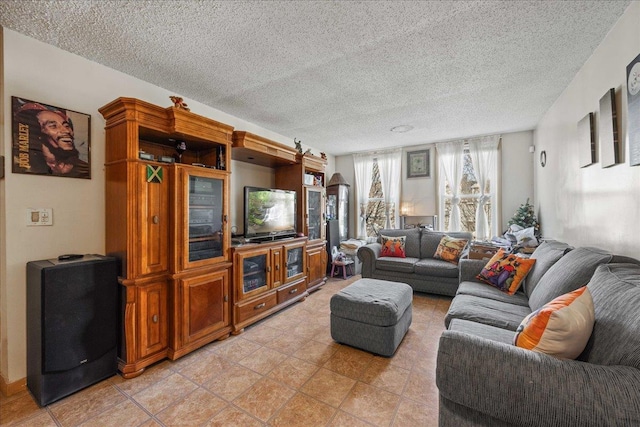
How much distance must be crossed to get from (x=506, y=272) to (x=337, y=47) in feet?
8.17

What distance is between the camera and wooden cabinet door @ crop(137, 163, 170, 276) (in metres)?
1.99

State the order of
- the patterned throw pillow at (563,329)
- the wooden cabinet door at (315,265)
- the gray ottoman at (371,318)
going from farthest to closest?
the wooden cabinet door at (315,265), the gray ottoman at (371,318), the patterned throw pillow at (563,329)

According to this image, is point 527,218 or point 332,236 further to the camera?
point 332,236

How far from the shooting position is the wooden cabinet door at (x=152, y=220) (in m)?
1.99

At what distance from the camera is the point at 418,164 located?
500cm

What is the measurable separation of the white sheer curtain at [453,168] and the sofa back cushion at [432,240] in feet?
2.13

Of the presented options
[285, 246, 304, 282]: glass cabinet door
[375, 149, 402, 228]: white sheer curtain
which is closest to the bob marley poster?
[285, 246, 304, 282]: glass cabinet door

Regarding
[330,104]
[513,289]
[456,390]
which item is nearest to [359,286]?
[513,289]

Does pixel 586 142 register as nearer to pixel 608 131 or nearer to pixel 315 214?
pixel 608 131

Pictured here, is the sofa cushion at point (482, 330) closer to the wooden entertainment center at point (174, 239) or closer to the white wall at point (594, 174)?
the white wall at point (594, 174)

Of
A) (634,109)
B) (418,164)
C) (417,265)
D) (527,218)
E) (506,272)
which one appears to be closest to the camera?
(634,109)

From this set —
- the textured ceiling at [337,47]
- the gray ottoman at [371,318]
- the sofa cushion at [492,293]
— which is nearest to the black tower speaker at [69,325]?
the textured ceiling at [337,47]

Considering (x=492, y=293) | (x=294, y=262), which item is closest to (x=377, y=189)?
(x=294, y=262)

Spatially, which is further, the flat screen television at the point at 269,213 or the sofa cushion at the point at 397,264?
the sofa cushion at the point at 397,264
